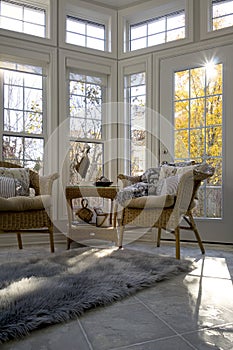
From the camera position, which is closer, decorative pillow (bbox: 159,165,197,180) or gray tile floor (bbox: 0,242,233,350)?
gray tile floor (bbox: 0,242,233,350)

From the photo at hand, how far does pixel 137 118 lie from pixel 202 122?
2.65 ft

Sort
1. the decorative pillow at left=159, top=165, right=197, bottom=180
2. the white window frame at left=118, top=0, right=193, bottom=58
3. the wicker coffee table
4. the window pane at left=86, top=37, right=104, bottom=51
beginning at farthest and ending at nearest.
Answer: the window pane at left=86, top=37, right=104, bottom=51, the white window frame at left=118, top=0, right=193, bottom=58, the wicker coffee table, the decorative pillow at left=159, top=165, right=197, bottom=180

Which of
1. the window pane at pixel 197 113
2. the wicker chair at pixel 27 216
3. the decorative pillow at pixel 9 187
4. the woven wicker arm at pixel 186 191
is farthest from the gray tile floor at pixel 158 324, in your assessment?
the window pane at pixel 197 113

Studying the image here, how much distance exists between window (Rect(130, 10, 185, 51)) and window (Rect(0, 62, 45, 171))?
1292mm

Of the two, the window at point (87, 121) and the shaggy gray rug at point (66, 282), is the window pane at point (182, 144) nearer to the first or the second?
the window at point (87, 121)

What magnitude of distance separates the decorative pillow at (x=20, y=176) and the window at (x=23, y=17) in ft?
5.23

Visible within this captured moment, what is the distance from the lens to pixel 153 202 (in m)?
2.81

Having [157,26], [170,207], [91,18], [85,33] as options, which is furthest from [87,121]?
[170,207]

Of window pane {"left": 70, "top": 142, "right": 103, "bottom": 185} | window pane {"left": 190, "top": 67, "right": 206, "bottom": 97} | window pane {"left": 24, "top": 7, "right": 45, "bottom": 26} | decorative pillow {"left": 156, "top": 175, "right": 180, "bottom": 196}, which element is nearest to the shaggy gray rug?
decorative pillow {"left": 156, "top": 175, "right": 180, "bottom": 196}

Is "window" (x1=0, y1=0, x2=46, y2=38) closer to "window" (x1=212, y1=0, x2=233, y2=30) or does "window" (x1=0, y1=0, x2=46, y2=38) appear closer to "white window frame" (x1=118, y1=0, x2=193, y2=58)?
"white window frame" (x1=118, y1=0, x2=193, y2=58)

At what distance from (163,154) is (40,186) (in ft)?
4.86

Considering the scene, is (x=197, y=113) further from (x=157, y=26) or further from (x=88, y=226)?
(x=88, y=226)

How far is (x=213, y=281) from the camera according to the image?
209 centimetres

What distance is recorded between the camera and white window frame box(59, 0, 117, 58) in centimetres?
395
